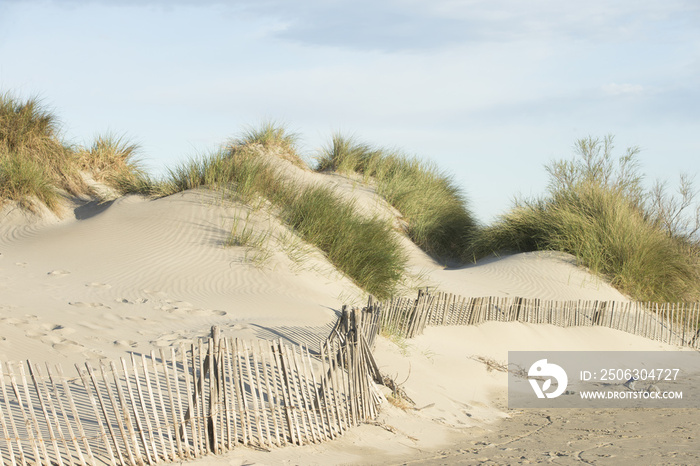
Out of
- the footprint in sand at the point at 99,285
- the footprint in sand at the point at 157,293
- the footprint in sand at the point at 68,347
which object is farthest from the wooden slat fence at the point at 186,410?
the footprint in sand at the point at 99,285

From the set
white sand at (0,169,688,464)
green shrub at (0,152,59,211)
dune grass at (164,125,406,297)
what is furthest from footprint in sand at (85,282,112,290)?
green shrub at (0,152,59,211)

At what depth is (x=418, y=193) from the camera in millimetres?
18844

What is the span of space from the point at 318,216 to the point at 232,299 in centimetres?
348

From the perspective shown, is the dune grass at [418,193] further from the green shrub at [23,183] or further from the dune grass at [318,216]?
the green shrub at [23,183]

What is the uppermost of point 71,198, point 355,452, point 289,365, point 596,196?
point 596,196

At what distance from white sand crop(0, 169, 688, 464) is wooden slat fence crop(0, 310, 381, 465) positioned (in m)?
0.19

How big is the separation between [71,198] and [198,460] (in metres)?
12.0

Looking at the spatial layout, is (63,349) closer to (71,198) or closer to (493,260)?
(71,198)

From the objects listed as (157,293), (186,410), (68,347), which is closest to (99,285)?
(157,293)

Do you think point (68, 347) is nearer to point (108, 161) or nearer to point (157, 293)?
point (157, 293)

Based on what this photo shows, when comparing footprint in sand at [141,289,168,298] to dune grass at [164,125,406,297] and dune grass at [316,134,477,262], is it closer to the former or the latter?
dune grass at [164,125,406,297]

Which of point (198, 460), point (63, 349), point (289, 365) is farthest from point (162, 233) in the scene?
point (198, 460)

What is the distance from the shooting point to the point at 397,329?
896 centimetres

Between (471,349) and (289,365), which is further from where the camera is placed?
(471,349)
